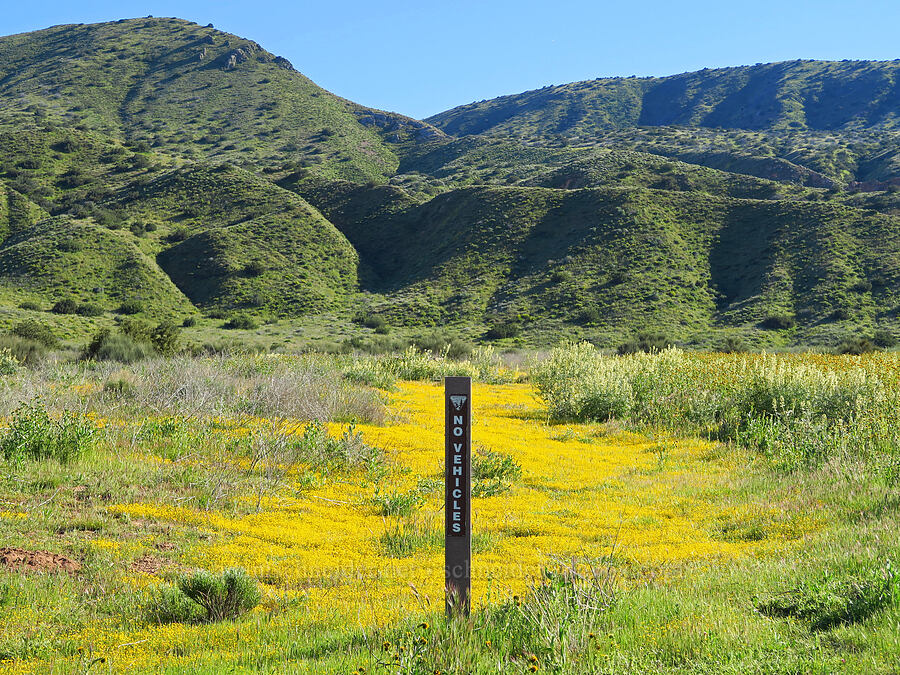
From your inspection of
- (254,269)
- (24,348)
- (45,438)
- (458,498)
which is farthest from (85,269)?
(458,498)

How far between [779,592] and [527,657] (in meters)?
2.10

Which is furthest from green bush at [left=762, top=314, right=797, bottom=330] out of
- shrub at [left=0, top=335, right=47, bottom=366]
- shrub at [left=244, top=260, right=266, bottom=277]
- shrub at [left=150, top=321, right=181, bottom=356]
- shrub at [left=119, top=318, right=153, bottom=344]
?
shrub at [left=244, top=260, right=266, bottom=277]

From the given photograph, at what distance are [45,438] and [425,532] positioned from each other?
199 inches

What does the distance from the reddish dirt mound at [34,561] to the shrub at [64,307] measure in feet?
127

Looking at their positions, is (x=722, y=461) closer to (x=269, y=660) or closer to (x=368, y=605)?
(x=368, y=605)

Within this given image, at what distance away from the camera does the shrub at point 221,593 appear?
14.5 feet

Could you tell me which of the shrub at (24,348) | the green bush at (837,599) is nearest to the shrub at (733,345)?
the shrub at (24,348)

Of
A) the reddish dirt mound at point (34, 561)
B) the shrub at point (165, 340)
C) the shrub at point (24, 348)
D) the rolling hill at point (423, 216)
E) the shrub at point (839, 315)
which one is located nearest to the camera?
the reddish dirt mound at point (34, 561)

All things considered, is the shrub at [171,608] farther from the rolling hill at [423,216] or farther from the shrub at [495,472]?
the rolling hill at [423,216]

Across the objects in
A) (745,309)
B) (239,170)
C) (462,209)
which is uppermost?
(239,170)

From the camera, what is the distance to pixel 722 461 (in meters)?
9.62

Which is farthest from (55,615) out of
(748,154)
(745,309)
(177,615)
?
(748,154)

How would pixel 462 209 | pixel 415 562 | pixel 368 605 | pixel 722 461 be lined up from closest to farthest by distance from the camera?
pixel 368 605 < pixel 415 562 < pixel 722 461 < pixel 462 209

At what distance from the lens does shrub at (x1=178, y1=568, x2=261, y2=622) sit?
4.43 m
